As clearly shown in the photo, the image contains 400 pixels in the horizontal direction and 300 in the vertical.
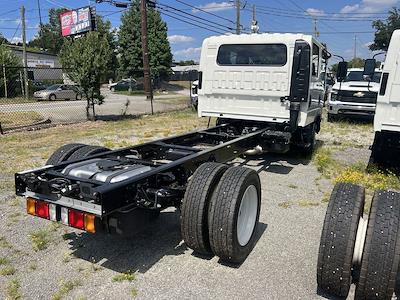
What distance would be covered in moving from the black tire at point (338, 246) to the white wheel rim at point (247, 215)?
0.91 metres

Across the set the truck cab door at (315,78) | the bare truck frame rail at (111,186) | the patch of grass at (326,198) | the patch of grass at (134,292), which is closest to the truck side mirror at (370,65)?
the truck cab door at (315,78)

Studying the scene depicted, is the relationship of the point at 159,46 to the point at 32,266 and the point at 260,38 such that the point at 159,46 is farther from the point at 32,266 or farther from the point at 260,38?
the point at 32,266

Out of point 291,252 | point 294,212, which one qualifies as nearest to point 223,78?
point 294,212

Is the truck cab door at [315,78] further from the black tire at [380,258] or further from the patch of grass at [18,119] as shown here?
the patch of grass at [18,119]

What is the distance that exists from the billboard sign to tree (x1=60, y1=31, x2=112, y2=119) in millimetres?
18676

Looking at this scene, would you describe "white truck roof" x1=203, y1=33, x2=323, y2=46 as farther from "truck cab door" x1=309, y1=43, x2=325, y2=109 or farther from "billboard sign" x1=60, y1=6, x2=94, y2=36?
"billboard sign" x1=60, y1=6, x2=94, y2=36

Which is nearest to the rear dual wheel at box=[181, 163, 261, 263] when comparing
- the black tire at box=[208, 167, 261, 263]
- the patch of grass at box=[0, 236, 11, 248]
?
the black tire at box=[208, 167, 261, 263]

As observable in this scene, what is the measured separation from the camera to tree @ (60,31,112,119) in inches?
551

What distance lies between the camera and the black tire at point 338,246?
2973mm

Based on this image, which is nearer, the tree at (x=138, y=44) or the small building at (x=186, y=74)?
the small building at (x=186, y=74)

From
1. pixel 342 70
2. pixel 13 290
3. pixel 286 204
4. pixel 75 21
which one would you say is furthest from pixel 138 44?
pixel 13 290

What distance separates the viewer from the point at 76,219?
329 centimetres

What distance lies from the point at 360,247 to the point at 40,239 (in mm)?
3243

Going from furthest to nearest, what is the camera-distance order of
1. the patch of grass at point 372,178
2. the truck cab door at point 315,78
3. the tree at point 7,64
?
the tree at point 7,64
the truck cab door at point 315,78
the patch of grass at point 372,178
